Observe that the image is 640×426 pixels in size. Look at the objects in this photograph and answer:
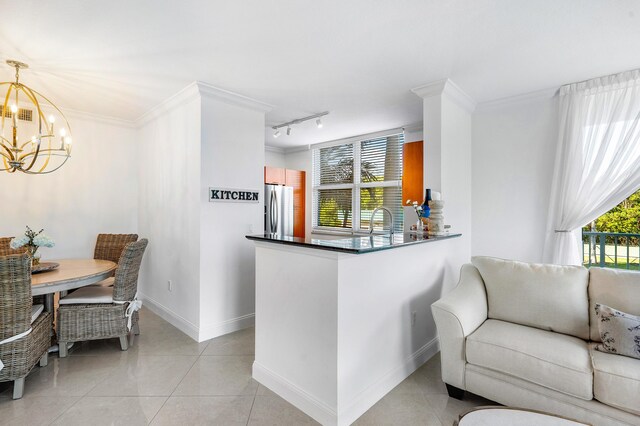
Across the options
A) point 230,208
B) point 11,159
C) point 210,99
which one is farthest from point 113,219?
point 210,99

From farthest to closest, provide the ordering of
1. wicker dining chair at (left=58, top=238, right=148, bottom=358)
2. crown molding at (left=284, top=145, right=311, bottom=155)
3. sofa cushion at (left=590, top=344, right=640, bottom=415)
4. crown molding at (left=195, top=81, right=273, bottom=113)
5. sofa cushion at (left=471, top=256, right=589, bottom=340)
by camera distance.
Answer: crown molding at (left=284, top=145, right=311, bottom=155) < crown molding at (left=195, top=81, right=273, bottom=113) < wicker dining chair at (left=58, top=238, right=148, bottom=358) < sofa cushion at (left=471, top=256, right=589, bottom=340) < sofa cushion at (left=590, top=344, right=640, bottom=415)

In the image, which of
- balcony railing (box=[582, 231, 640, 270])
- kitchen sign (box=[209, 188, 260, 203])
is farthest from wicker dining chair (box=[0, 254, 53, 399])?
balcony railing (box=[582, 231, 640, 270])

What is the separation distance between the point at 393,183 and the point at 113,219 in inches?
169

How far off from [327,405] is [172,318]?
8.10 ft

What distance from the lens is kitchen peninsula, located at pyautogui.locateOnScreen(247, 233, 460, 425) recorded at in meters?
1.88

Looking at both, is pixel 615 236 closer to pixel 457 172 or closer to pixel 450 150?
pixel 457 172

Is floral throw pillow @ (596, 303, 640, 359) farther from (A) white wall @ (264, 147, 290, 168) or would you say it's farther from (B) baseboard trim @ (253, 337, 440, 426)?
(A) white wall @ (264, 147, 290, 168)

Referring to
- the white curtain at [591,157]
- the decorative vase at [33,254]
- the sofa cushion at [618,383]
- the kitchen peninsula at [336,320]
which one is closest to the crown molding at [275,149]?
the decorative vase at [33,254]

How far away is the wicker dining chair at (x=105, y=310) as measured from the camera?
2.75 metres

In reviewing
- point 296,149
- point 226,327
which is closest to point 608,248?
point 226,327

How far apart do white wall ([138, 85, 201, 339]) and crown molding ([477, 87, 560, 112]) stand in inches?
129

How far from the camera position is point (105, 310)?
2.83m

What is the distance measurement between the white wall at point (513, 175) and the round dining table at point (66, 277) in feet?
13.3

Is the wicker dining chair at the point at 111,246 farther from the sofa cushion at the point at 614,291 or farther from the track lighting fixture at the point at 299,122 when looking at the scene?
the sofa cushion at the point at 614,291
